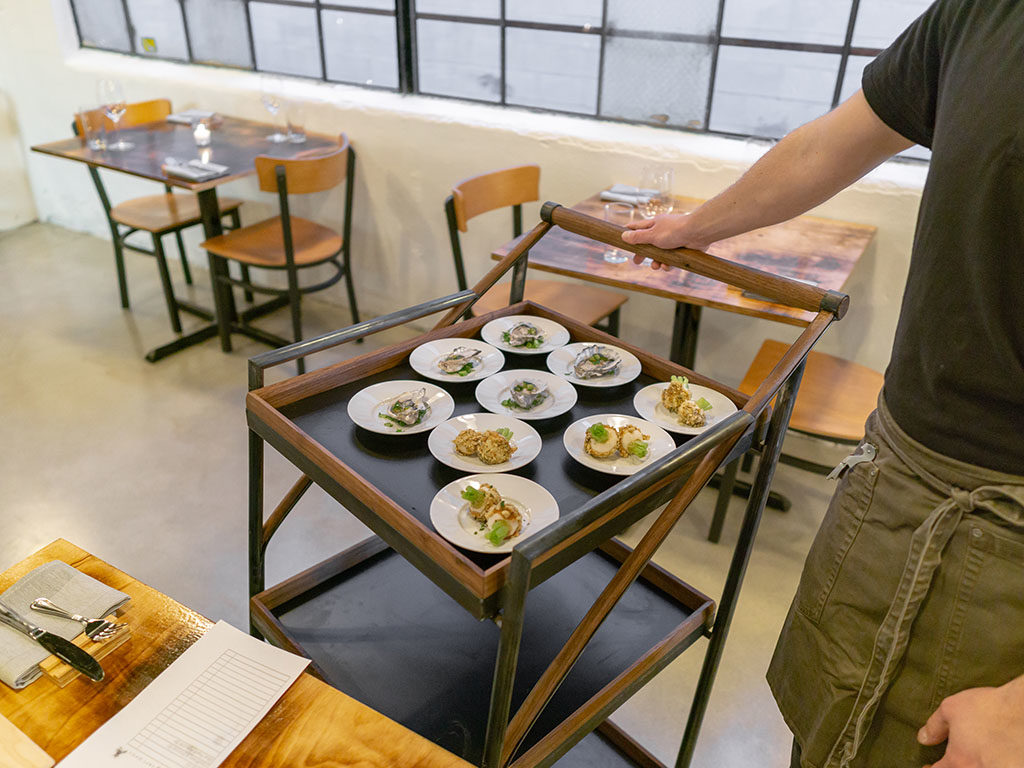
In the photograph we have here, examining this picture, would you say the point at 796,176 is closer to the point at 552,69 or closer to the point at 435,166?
the point at 552,69

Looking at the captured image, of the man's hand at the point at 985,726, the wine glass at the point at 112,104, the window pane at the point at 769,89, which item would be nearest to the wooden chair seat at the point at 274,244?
the wine glass at the point at 112,104

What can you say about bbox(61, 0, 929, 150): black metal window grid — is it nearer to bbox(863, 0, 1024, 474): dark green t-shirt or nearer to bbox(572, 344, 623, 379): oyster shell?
bbox(572, 344, 623, 379): oyster shell

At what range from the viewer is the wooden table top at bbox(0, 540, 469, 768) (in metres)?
0.97

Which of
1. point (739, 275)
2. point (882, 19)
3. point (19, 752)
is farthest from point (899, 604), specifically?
point (882, 19)

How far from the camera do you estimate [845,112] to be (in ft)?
3.54

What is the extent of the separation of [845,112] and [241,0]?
338cm

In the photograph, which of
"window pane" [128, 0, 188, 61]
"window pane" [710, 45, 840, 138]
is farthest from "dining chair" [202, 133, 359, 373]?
"window pane" [710, 45, 840, 138]

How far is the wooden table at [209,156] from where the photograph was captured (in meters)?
3.01

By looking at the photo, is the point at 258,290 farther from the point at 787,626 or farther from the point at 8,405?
the point at 787,626

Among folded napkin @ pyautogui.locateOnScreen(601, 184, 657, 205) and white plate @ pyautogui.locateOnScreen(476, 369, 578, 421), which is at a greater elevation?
white plate @ pyautogui.locateOnScreen(476, 369, 578, 421)

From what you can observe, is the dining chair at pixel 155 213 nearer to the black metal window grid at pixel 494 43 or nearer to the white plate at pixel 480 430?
the black metal window grid at pixel 494 43

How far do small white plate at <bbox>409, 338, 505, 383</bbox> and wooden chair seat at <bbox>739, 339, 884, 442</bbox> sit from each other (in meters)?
0.98

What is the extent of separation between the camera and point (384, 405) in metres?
1.21

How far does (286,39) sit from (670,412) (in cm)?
317
